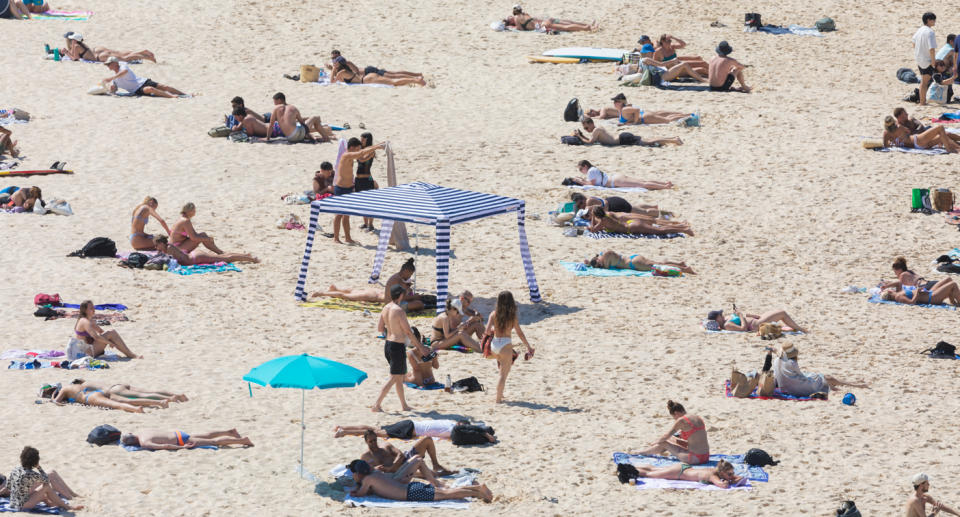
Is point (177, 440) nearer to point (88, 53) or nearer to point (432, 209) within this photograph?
point (432, 209)

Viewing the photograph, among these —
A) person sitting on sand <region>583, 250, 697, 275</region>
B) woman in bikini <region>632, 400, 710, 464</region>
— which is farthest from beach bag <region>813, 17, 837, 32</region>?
woman in bikini <region>632, 400, 710, 464</region>

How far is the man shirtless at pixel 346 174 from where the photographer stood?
19984 mm

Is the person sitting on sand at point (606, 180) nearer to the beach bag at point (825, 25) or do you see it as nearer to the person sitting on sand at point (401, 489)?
the beach bag at point (825, 25)

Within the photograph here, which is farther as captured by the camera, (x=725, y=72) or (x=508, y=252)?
(x=725, y=72)

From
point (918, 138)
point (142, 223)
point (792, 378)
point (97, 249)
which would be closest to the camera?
point (792, 378)

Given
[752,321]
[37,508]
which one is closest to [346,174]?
[752,321]

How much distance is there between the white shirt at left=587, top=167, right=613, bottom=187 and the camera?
2247cm

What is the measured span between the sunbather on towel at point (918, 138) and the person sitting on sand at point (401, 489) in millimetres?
13937

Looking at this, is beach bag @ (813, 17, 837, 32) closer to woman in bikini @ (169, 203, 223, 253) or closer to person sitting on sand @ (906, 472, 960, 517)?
woman in bikini @ (169, 203, 223, 253)

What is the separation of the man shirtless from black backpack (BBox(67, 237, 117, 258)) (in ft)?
9.95

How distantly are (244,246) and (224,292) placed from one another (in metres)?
2.03

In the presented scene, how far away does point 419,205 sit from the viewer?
17.3 m

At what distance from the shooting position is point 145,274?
734 inches

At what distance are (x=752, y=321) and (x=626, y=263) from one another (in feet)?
9.19
